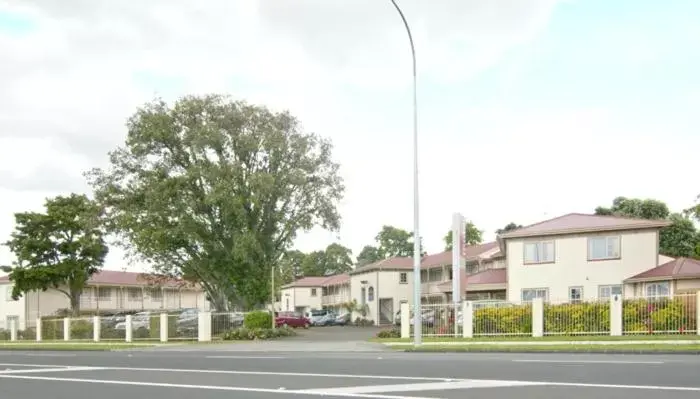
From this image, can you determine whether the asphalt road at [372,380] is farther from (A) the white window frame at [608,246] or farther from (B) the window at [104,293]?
(B) the window at [104,293]

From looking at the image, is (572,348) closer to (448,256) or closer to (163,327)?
(163,327)

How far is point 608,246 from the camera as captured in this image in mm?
41250

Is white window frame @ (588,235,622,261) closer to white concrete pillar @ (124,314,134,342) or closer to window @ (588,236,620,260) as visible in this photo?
window @ (588,236,620,260)

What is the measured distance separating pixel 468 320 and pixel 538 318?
2.65 meters

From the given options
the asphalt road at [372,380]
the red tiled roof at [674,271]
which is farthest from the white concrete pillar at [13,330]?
the red tiled roof at [674,271]

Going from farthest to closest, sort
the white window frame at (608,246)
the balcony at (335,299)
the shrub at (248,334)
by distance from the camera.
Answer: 1. the balcony at (335,299)
2. the white window frame at (608,246)
3. the shrub at (248,334)

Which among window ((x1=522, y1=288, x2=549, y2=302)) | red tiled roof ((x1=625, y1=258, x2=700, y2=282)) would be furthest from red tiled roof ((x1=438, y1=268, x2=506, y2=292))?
red tiled roof ((x1=625, y1=258, x2=700, y2=282))

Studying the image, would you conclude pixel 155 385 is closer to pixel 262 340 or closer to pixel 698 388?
pixel 698 388

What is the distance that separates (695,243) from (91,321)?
46.0 metres

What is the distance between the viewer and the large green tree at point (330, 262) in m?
125

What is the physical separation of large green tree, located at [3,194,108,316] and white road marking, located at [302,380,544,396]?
47778mm

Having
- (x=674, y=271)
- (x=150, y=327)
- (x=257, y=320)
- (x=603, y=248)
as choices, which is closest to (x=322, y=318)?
(x=257, y=320)

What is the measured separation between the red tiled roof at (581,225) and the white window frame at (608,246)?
0.53 m

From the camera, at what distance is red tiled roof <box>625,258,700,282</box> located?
1460 inches
